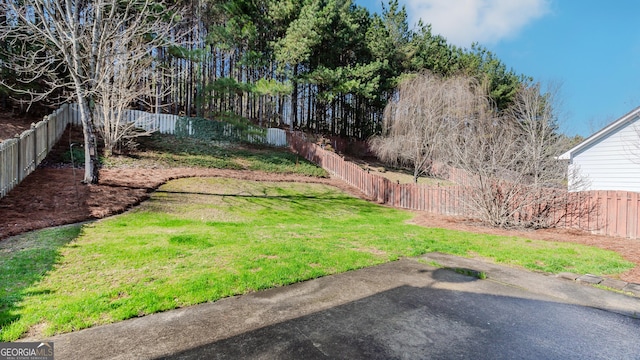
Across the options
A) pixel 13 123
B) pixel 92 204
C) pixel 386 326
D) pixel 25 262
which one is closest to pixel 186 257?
pixel 25 262

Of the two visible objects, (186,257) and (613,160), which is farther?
(613,160)

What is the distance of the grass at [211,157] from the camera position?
14.1 metres

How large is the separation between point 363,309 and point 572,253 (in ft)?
17.4

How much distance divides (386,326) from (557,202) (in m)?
8.62

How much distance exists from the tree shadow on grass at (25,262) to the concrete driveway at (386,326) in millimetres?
1025

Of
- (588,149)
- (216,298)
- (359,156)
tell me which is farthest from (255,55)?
(216,298)

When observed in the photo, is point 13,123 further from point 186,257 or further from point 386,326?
point 386,326

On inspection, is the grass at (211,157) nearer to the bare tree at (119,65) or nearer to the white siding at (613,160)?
the bare tree at (119,65)

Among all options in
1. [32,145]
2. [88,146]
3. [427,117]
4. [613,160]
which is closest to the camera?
[32,145]

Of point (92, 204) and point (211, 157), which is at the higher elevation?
point (211, 157)

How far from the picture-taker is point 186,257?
15.4 ft

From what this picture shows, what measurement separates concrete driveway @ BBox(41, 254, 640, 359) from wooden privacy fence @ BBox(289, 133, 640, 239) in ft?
18.0

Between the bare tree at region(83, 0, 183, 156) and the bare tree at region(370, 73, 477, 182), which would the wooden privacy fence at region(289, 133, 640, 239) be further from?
the bare tree at region(83, 0, 183, 156)

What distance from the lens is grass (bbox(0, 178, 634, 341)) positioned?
3041mm
